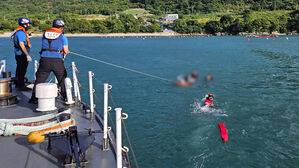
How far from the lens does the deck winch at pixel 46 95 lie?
743 centimetres

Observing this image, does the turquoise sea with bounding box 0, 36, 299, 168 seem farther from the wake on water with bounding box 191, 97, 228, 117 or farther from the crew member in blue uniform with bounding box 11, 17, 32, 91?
the crew member in blue uniform with bounding box 11, 17, 32, 91

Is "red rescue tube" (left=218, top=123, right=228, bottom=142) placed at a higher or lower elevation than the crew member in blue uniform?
lower

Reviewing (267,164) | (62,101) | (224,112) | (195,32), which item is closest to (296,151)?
(267,164)

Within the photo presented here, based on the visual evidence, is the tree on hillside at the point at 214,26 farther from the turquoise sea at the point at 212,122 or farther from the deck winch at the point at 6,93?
the deck winch at the point at 6,93

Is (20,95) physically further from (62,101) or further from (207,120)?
(207,120)

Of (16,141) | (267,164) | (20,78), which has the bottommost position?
(267,164)

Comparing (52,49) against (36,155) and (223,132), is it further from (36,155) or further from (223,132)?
(223,132)

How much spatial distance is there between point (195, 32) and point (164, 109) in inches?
6957

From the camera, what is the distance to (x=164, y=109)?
19.0 m

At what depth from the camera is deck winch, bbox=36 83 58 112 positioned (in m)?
7.43

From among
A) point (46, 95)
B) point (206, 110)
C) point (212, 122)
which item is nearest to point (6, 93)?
point (46, 95)

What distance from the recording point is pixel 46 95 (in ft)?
24.9

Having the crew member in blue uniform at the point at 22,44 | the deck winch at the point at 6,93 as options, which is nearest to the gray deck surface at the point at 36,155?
the deck winch at the point at 6,93

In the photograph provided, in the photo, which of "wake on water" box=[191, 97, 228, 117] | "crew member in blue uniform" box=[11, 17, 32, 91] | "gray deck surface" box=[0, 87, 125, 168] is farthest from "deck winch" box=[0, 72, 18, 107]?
"wake on water" box=[191, 97, 228, 117]
